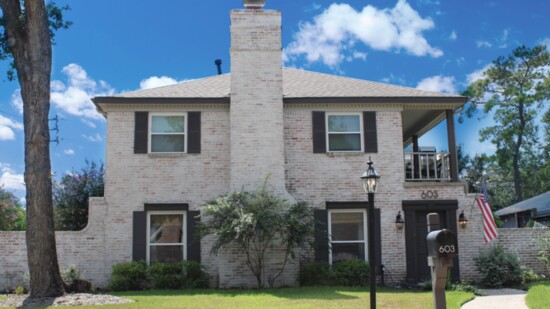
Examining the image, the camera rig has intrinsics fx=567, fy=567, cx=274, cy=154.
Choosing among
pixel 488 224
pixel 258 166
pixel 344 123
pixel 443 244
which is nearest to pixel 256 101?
pixel 258 166

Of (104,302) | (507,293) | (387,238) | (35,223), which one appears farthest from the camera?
(387,238)

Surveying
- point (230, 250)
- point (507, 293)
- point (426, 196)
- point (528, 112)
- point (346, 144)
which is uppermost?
point (528, 112)

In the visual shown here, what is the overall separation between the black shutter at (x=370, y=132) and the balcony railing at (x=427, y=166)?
1.21 metres

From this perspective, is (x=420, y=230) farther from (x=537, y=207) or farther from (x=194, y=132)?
(x=537, y=207)

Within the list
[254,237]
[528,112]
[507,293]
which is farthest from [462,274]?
[528,112]

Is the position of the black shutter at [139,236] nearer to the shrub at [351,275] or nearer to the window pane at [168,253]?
the window pane at [168,253]

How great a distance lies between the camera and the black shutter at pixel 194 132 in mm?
16672

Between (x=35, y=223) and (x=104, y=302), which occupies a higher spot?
(x=35, y=223)

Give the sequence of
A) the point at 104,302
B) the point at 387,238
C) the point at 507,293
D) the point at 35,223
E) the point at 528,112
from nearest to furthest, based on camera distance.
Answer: the point at 104,302 → the point at 35,223 → the point at 507,293 → the point at 387,238 → the point at 528,112

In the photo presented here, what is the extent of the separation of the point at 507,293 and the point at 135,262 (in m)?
9.75

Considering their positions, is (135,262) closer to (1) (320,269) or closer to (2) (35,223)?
(2) (35,223)

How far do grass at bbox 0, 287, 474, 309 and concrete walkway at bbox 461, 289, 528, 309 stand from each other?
0.23 m

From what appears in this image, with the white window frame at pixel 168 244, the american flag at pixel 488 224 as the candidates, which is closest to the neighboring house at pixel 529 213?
the american flag at pixel 488 224

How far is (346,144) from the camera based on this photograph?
16.9 metres
